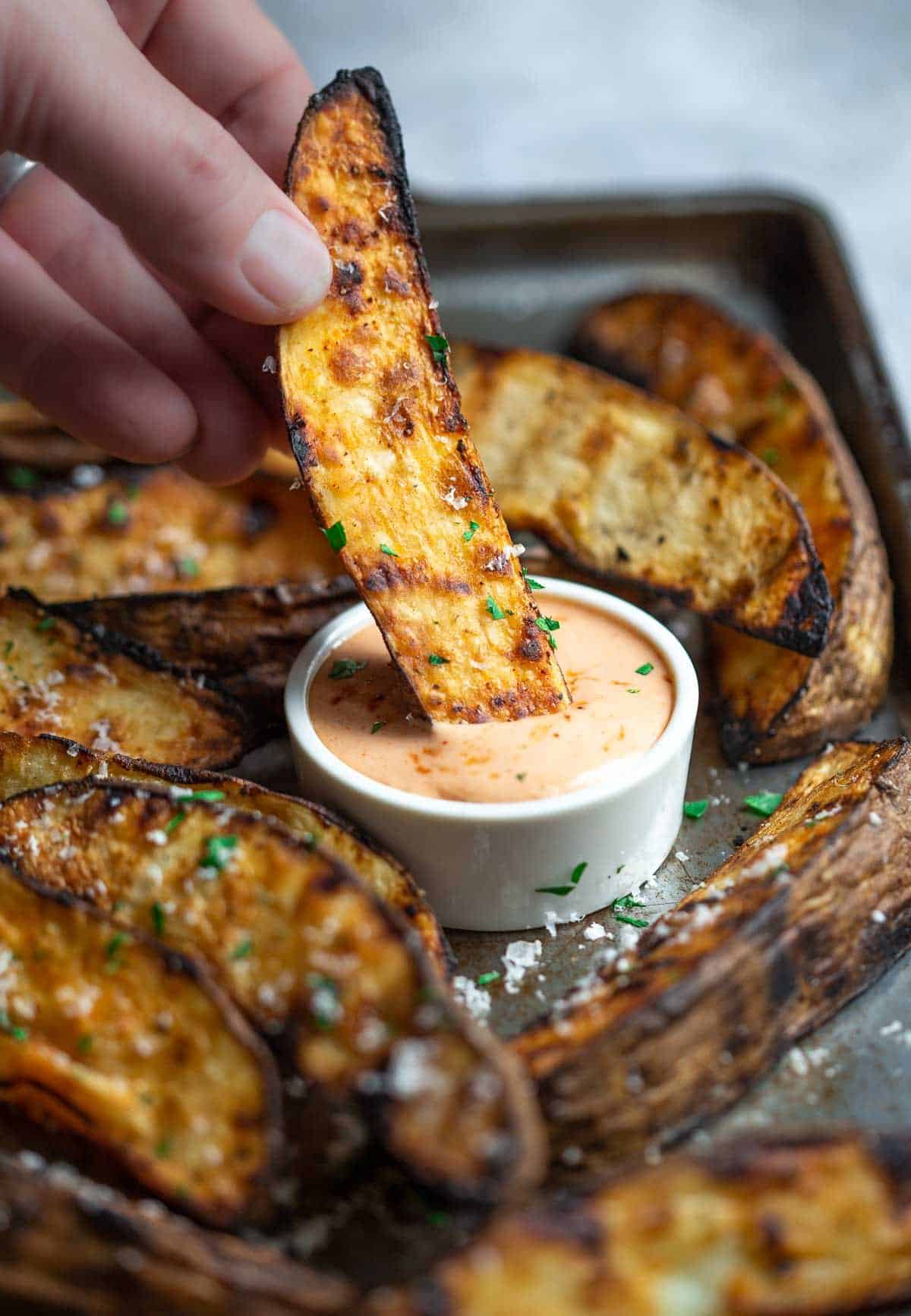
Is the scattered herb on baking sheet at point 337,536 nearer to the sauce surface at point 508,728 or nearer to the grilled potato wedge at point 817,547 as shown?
the sauce surface at point 508,728

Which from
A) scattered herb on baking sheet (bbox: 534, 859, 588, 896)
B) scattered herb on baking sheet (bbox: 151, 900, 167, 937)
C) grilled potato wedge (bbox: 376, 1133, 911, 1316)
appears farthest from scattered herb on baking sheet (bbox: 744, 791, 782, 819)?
Answer: scattered herb on baking sheet (bbox: 151, 900, 167, 937)

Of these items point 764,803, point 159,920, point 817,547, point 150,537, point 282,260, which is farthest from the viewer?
point 150,537

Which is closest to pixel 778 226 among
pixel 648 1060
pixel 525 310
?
pixel 525 310

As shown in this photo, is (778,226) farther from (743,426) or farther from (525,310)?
(743,426)

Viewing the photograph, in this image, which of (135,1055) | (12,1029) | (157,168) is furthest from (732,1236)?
(157,168)

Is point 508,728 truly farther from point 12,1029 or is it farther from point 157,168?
point 157,168
